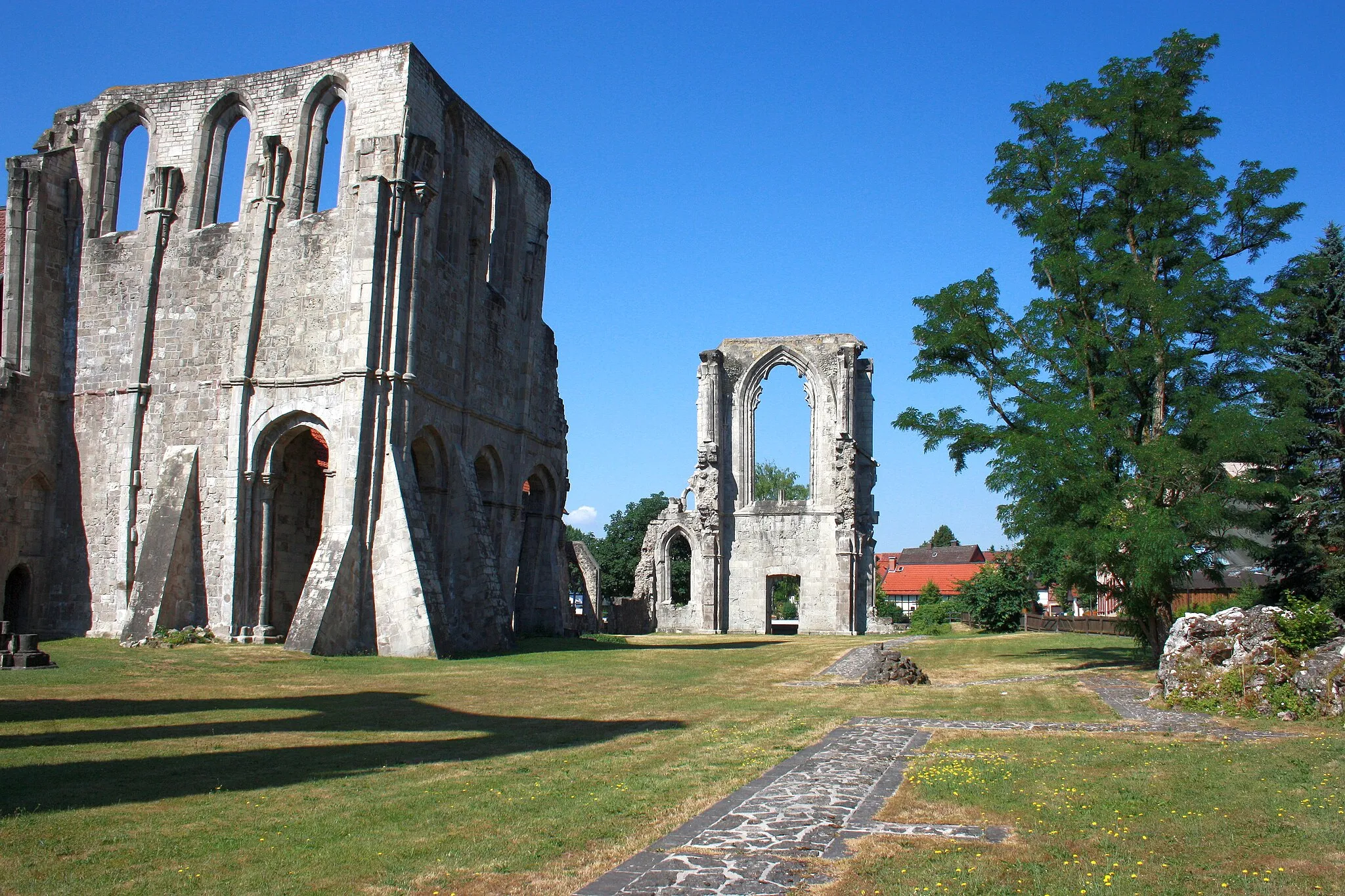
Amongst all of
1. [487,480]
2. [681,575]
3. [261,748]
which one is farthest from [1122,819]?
[681,575]

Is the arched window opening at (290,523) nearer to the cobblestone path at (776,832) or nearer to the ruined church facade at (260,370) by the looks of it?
the ruined church facade at (260,370)

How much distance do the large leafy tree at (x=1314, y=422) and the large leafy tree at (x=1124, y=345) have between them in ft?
2.73

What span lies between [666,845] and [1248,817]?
12.1 ft

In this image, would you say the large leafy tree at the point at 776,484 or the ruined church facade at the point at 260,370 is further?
the large leafy tree at the point at 776,484

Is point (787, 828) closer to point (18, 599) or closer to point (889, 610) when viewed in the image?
point (18, 599)

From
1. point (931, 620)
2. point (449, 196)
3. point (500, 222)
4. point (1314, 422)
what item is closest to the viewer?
point (1314, 422)

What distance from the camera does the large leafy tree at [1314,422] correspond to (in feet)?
61.2

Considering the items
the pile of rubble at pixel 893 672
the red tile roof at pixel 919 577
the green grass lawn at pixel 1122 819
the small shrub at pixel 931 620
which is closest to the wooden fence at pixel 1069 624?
the small shrub at pixel 931 620

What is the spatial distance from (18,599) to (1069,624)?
1417 inches

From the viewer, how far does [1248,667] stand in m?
12.3

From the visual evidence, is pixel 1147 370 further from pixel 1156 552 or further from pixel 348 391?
pixel 348 391

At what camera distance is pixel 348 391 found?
19.5 meters

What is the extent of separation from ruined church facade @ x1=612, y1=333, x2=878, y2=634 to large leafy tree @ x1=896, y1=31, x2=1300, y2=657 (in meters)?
17.6

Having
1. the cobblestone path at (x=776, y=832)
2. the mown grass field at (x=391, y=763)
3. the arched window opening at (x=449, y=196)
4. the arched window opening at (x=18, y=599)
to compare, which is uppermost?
the arched window opening at (x=449, y=196)
